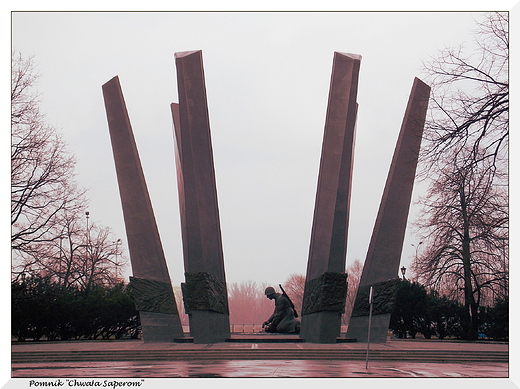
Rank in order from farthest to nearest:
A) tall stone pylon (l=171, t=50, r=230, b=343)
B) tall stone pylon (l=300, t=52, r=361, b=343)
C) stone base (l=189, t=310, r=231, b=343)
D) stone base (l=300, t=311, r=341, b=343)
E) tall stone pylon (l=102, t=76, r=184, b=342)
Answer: tall stone pylon (l=102, t=76, r=184, b=342) < tall stone pylon (l=300, t=52, r=361, b=343) < tall stone pylon (l=171, t=50, r=230, b=343) < stone base (l=189, t=310, r=231, b=343) < stone base (l=300, t=311, r=341, b=343)

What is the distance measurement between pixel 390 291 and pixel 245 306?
48606 mm

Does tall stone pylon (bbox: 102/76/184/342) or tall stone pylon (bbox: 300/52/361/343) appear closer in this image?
tall stone pylon (bbox: 300/52/361/343)

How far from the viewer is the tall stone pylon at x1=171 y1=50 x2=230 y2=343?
19.0 m

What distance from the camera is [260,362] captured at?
579 inches

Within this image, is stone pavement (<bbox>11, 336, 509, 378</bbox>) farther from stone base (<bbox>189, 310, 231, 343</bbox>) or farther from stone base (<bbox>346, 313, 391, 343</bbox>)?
stone base (<bbox>346, 313, 391, 343</bbox>)

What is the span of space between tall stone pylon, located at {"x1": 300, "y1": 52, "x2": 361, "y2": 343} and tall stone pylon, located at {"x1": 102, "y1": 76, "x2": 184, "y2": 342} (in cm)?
457

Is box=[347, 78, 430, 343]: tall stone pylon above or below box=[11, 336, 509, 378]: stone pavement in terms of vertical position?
above

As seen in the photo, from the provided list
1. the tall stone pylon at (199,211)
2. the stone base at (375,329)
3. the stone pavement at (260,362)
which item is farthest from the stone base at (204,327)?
the stone base at (375,329)

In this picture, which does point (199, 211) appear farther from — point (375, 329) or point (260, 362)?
point (375, 329)

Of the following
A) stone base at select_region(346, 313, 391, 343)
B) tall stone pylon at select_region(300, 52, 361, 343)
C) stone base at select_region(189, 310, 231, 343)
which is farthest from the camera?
stone base at select_region(346, 313, 391, 343)

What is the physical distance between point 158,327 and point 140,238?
9.65 ft

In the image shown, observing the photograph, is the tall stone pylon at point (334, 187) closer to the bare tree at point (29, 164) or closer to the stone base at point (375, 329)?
the stone base at point (375, 329)

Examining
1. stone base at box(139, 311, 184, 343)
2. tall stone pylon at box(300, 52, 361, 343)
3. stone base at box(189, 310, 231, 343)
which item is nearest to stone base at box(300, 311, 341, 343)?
tall stone pylon at box(300, 52, 361, 343)
